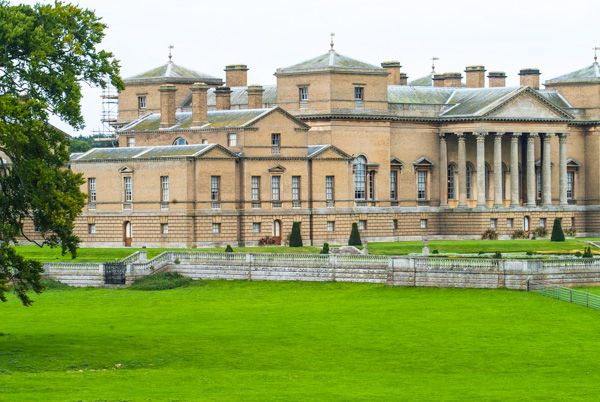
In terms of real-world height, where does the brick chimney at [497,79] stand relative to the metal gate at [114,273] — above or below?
above

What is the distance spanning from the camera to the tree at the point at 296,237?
113m

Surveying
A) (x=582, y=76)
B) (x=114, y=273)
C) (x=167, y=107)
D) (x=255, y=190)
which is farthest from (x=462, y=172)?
(x=114, y=273)

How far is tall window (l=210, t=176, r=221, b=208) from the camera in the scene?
11544cm

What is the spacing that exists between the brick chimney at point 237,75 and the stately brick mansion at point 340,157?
0.10 metres

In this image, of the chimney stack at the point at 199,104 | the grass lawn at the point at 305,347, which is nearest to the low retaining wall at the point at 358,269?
the grass lawn at the point at 305,347

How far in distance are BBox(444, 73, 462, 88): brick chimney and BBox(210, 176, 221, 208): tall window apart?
31.2 metres

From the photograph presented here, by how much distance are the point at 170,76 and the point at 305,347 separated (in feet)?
229

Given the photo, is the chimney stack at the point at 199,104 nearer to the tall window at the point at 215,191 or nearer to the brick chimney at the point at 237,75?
the tall window at the point at 215,191

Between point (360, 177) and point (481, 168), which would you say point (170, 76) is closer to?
point (360, 177)

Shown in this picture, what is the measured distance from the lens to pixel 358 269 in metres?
90.1

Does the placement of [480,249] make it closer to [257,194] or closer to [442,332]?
[257,194]

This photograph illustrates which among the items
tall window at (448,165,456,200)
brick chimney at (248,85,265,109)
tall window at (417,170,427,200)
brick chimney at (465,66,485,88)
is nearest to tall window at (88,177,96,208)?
brick chimney at (248,85,265,109)

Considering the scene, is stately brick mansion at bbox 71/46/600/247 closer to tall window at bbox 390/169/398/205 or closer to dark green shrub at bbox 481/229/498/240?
tall window at bbox 390/169/398/205

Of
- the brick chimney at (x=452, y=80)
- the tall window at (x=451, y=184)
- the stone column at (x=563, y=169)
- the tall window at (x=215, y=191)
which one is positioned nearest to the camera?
the tall window at (x=215, y=191)
